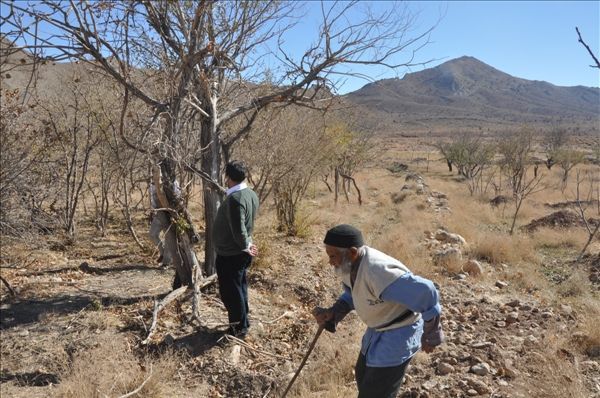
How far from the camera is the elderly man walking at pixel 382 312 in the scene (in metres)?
2.55

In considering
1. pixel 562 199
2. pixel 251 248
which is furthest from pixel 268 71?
pixel 562 199

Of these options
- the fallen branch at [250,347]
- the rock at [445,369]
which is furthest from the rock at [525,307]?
the fallen branch at [250,347]

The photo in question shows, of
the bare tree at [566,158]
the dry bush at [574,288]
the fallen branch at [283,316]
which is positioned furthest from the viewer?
the bare tree at [566,158]

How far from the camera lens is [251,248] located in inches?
187

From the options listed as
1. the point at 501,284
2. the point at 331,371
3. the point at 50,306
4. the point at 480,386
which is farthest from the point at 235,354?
the point at 501,284

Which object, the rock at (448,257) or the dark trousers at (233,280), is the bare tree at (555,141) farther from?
the dark trousers at (233,280)

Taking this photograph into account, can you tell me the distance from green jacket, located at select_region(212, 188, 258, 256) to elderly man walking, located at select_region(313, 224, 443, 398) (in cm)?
197

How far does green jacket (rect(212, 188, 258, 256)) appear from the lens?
4.59 meters

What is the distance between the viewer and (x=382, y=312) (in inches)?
105

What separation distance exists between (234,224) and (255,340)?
1372mm

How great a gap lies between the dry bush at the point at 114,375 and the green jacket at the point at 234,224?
1.15m

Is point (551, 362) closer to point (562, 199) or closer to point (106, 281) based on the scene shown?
point (106, 281)

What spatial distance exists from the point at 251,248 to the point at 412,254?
458 centimetres

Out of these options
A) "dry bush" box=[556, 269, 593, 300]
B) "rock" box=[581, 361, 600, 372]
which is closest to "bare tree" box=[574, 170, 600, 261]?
"dry bush" box=[556, 269, 593, 300]
